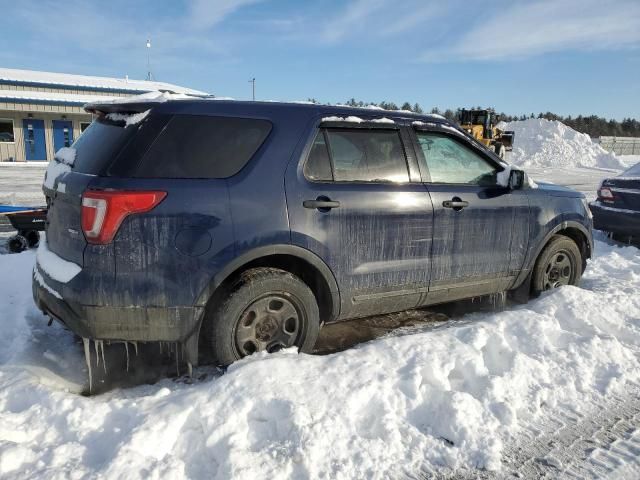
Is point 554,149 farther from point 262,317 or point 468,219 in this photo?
point 262,317

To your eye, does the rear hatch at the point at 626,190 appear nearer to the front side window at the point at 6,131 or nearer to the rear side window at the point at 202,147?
the rear side window at the point at 202,147

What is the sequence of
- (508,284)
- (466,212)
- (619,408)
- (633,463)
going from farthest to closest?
(508,284) < (466,212) < (619,408) < (633,463)

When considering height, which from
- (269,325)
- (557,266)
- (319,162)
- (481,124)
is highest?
(481,124)

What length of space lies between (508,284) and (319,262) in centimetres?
203

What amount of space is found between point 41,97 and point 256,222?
2785 cm

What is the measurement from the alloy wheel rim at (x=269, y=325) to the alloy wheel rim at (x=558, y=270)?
272cm

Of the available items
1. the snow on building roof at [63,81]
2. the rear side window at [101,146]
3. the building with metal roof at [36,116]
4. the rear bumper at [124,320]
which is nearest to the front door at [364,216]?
the rear bumper at [124,320]

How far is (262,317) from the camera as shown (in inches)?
128

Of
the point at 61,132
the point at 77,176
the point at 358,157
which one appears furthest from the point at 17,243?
the point at 61,132

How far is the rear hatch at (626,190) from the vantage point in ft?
25.0

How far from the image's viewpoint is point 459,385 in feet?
10.0

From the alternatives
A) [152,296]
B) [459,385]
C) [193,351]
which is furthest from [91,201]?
[459,385]

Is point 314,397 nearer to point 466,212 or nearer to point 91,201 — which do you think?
point 91,201

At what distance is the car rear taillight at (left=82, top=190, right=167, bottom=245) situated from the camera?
9.05ft
